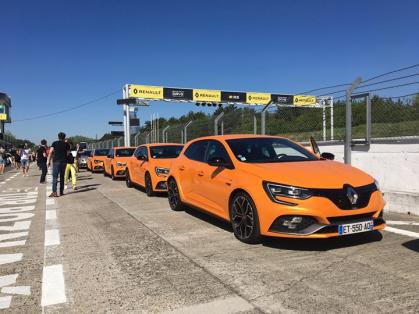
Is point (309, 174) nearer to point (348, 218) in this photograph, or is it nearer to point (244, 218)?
point (348, 218)

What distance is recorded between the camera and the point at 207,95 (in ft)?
115

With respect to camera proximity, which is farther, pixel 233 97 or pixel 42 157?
pixel 233 97

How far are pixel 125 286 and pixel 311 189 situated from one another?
2.44 meters

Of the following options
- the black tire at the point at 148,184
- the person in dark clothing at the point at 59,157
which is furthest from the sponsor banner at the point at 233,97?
the black tire at the point at 148,184

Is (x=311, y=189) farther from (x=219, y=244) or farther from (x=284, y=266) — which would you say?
(x=219, y=244)

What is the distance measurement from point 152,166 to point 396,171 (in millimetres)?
5800

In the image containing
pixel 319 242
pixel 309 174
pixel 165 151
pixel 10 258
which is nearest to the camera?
pixel 10 258

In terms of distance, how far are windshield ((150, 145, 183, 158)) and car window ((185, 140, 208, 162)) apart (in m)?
3.54

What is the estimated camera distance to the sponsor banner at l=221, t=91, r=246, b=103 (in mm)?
36031

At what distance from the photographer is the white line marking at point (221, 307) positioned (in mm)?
3521

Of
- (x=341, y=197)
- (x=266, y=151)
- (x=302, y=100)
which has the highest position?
(x=302, y=100)

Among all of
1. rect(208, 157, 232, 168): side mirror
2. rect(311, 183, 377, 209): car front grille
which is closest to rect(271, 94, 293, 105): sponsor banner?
rect(208, 157, 232, 168): side mirror

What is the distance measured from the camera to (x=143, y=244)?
5844 mm

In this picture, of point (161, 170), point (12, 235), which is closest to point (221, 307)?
point (12, 235)
